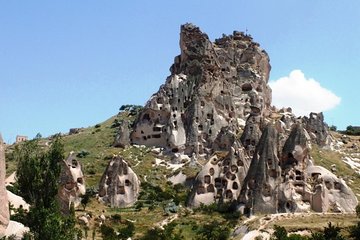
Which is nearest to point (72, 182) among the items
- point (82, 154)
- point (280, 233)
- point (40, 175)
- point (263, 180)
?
point (82, 154)

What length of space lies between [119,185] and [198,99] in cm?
2585

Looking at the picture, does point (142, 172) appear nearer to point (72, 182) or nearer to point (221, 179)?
point (221, 179)

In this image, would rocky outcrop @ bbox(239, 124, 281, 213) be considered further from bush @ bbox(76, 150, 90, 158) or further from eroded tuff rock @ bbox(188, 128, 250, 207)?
bush @ bbox(76, 150, 90, 158)

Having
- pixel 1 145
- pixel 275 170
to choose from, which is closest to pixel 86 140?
pixel 275 170

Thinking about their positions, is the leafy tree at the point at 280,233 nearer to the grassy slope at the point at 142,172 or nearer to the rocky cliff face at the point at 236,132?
the grassy slope at the point at 142,172

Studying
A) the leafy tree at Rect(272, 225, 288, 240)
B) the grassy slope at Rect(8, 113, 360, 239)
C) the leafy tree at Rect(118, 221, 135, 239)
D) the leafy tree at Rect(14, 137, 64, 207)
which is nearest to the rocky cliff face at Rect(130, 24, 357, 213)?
the grassy slope at Rect(8, 113, 360, 239)

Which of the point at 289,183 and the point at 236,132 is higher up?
the point at 236,132

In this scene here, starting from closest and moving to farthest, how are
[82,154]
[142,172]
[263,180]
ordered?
1. [263,180]
2. [142,172]
3. [82,154]

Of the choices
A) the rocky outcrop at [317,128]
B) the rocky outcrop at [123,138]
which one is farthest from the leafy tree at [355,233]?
the rocky outcrop at [317,128]

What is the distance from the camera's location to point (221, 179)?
73000mm

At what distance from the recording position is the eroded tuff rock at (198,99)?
93.7 metres

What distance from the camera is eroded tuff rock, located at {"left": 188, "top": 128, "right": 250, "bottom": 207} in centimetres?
7104

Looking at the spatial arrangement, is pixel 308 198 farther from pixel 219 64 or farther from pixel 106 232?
pixel 219 64

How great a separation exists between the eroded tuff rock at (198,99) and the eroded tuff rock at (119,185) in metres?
16.9
